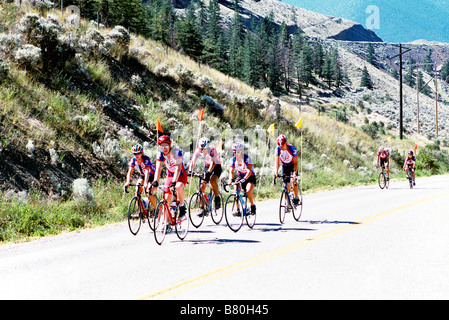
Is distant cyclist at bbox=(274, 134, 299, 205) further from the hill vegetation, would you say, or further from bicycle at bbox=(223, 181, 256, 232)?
the hill vegetation

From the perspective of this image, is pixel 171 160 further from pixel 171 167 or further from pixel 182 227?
pixel 182 227

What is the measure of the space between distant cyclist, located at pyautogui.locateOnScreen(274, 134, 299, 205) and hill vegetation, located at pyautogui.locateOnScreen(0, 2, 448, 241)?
3.91m

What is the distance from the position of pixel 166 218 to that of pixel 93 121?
29.2ft

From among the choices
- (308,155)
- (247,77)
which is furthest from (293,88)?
(308,155)

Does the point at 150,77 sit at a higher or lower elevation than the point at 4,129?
higher

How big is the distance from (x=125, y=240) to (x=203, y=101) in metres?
Answer: 15.9

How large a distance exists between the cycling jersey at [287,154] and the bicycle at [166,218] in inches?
132

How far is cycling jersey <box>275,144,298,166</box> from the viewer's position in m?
10.0

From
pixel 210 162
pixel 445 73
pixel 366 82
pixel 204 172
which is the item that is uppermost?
pixel 445 73

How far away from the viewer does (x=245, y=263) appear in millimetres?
6125

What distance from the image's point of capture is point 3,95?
42.3 ft

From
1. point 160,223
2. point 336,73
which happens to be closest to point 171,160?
point 160,223

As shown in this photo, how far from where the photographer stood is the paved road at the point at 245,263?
4824mm

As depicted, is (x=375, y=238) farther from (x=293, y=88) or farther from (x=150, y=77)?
(x=293, y=88)
